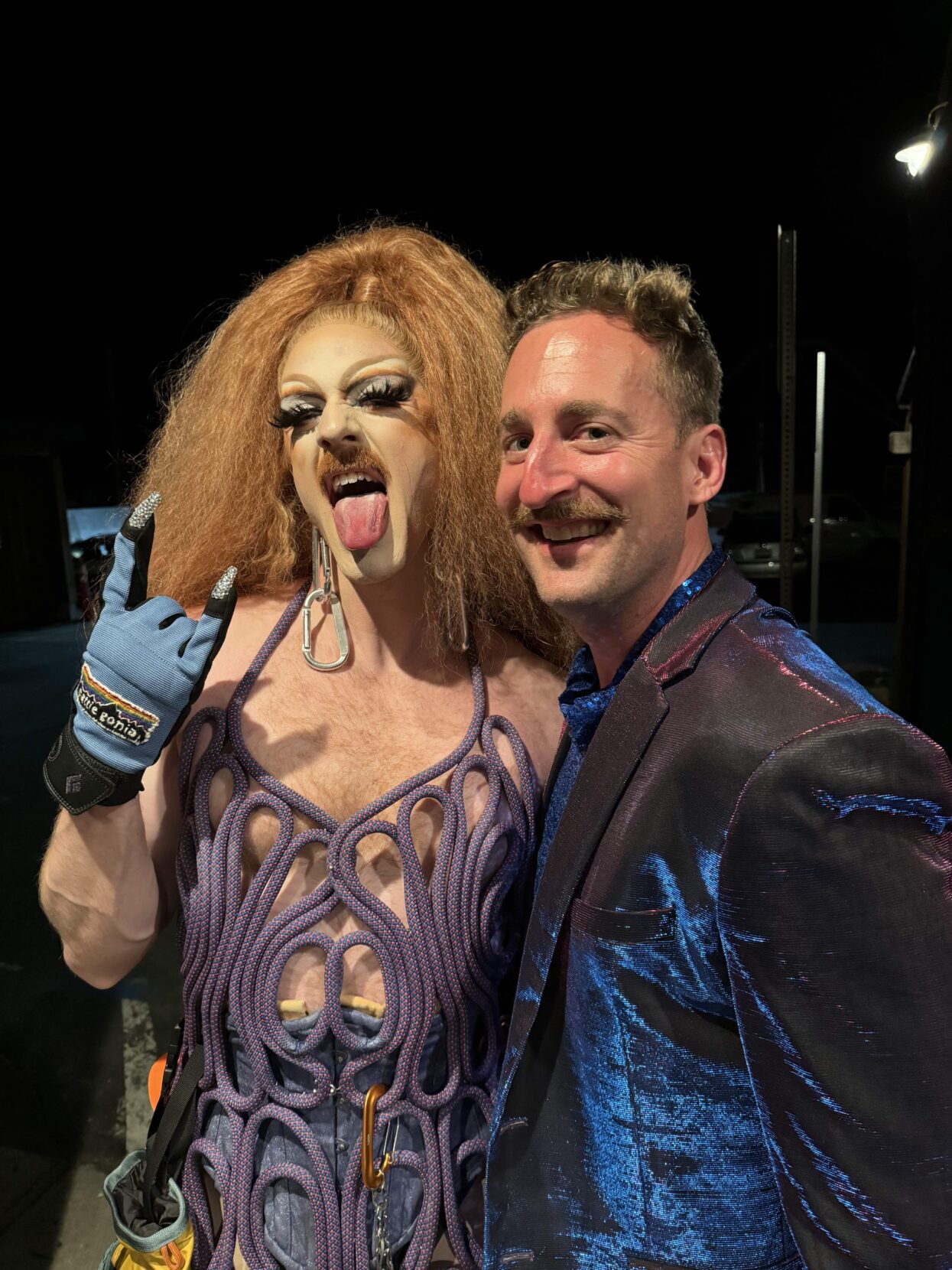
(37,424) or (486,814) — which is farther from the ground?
(37,424)


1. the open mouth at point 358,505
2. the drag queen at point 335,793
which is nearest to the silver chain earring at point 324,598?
the drag queen at point 335,793

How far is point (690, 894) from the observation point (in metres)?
0.93

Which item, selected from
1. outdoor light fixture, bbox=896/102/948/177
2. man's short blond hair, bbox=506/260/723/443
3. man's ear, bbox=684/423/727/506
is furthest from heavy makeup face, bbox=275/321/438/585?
outdoor light fixture, bbox=896/102/948/177

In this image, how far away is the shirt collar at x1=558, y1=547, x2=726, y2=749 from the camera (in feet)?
3.67

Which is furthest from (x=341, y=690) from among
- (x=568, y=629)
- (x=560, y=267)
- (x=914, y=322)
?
(x=914, y=322)

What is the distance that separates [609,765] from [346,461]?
75cm

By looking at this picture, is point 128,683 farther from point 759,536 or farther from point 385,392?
point 759,536

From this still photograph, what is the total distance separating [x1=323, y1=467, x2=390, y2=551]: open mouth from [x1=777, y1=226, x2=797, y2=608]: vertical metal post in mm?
1439

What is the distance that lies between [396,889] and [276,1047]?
315 mm

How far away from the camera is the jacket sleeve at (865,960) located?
2.66 feet

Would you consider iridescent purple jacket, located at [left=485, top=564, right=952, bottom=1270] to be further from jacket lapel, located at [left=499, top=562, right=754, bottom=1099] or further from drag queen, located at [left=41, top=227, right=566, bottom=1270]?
drag queen, located at [left=41, top=227, right=566, bottom=1270]

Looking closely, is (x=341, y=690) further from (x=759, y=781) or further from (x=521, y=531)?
(x=759, y=781)

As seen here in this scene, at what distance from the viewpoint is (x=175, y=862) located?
1.46 metres

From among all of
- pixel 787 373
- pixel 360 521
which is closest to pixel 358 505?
pixel 360 521
